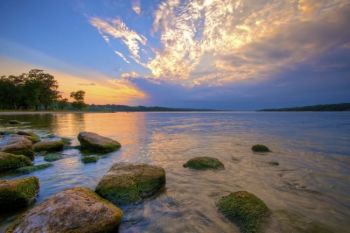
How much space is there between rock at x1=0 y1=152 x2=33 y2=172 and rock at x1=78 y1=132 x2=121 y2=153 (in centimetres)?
458

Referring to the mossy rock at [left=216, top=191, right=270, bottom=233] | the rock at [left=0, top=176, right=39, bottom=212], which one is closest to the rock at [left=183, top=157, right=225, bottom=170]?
the mossy rock at [left=216, top=191, right=270, bottom=233]

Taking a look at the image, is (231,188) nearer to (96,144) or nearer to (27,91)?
(96,144)

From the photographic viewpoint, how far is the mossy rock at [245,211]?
A: 5.57 metres

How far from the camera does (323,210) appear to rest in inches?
264

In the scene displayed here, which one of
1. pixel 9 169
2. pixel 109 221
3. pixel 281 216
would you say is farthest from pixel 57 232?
Answer: pixel 9 169

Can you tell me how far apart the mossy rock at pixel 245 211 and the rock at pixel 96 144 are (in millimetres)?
10848

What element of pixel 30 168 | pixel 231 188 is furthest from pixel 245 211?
pixel 30 168

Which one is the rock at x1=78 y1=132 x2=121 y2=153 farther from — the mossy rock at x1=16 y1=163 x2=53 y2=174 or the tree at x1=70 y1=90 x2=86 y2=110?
the tree at x1=70 y1=90 x2=86 y2=110

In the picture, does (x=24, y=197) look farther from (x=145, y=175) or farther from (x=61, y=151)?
(x=61, y=151)

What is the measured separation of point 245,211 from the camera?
5.95 meters

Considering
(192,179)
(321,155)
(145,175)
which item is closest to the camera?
(145,175)

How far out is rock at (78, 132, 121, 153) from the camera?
50.6 ft

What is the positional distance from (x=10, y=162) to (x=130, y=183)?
7191 millimetres

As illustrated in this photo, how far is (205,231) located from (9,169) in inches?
391
